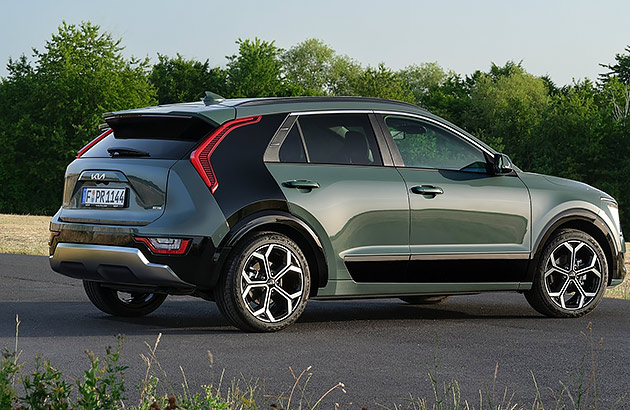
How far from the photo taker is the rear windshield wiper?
836 centimetres

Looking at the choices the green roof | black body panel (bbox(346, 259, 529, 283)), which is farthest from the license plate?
black body panel (bbox(346, 259, 529, 283))

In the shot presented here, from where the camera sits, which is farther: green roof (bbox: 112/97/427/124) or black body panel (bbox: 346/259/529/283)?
black body panel (bbox: 346/259/529/283)

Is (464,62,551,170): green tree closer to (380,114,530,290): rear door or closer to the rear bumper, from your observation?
(380,114,530,290): rear door

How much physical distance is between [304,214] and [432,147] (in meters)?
1.36

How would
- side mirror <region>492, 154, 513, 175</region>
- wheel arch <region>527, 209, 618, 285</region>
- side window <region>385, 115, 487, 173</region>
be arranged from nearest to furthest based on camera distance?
side window <region>385, 115, 487, 173</region>, side mirror <region>492, 154, 513, 175</region>, wheel arch <region>527, 209, 618, 285</region>

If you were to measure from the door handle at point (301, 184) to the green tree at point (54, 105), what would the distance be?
63957 mm

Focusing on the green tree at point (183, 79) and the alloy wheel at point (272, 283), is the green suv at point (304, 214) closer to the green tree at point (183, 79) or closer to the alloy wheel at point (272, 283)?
the alloy wheel at point (272, 283)

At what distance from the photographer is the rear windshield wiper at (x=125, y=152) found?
8359mm

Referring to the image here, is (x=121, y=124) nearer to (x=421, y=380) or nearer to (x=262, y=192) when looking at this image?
(x=262, y=192)

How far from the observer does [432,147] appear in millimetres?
8953

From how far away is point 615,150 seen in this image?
269 ft

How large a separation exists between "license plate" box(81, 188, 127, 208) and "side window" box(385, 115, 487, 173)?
236 cm

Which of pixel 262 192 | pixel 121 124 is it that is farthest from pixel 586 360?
pixel 121 124

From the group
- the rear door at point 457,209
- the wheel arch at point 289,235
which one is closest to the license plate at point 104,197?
the wheel arch at point 289,235
